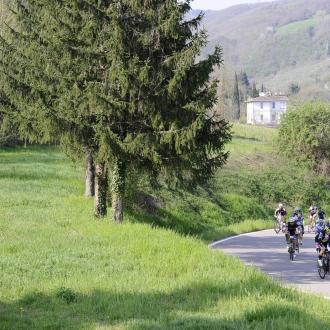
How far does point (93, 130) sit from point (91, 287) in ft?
27.8

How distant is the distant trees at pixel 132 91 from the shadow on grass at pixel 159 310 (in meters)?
7.27

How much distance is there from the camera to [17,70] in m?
24.4

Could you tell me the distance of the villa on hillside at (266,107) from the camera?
158250 millimetres

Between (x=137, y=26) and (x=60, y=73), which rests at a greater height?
(x=137, y=26)

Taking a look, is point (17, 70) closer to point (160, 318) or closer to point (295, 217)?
point (295, 217)

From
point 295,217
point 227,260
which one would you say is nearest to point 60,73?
point 227,260

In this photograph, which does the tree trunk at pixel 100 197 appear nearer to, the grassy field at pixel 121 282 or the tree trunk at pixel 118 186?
the grassy field at pixel 121 282

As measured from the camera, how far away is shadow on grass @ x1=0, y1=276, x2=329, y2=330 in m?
A: 9.54

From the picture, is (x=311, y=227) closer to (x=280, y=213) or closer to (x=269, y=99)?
(x=280, y=213)

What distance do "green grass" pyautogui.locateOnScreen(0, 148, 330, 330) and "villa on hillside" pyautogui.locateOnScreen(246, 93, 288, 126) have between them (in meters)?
142

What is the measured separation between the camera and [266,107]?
15900cm

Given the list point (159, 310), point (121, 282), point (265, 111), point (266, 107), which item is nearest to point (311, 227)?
point (121, 282)

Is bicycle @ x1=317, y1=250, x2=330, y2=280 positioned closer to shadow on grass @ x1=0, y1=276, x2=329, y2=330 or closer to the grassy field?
the grassy field

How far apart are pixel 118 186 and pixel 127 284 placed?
8.22 metres
